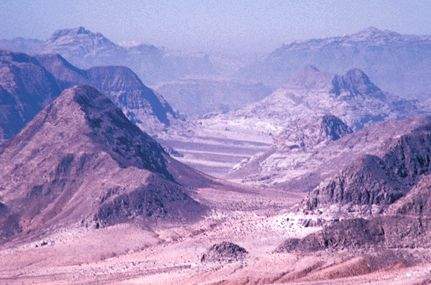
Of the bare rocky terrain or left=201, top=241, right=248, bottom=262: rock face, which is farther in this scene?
left=201, top=241, right=248, bottom=262: rock face

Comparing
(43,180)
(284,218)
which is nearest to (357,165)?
(284,218)

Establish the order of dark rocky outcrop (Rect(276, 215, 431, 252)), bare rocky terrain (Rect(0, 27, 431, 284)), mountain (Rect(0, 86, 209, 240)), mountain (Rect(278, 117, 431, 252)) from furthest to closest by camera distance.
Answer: mountain (Rect(0, 86, 209, 240)) < mountain (Rect(278, 117, 431, 252)) < dark rocky outcrop (Rect(276, 215, 431, 252)) < bare rocky terrain (Rect(0, 27, 431, 284))

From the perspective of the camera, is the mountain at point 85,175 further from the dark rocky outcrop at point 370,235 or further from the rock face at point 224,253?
the dark rocky outcrop at point 370,235

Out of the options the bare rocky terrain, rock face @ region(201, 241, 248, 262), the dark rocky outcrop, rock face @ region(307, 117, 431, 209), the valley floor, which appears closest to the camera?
the valley floor

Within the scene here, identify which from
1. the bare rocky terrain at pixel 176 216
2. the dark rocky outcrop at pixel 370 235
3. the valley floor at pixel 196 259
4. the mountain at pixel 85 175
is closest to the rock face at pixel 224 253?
the bare rocky terrain at pixel 176 216

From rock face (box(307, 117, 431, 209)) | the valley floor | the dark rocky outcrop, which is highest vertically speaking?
rock face (box(307, 117, 431, 209))

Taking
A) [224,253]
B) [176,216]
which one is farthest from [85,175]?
[224,253]

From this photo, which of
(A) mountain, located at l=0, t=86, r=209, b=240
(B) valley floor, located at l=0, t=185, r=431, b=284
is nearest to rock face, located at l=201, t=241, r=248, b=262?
(B) valley floor, located at l=0, t=185, r=431, b=284

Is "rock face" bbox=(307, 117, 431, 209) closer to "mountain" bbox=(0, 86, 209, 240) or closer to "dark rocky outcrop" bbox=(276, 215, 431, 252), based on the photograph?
"dark rocky outcrop" bbox=(276, 215, 431, 252)
